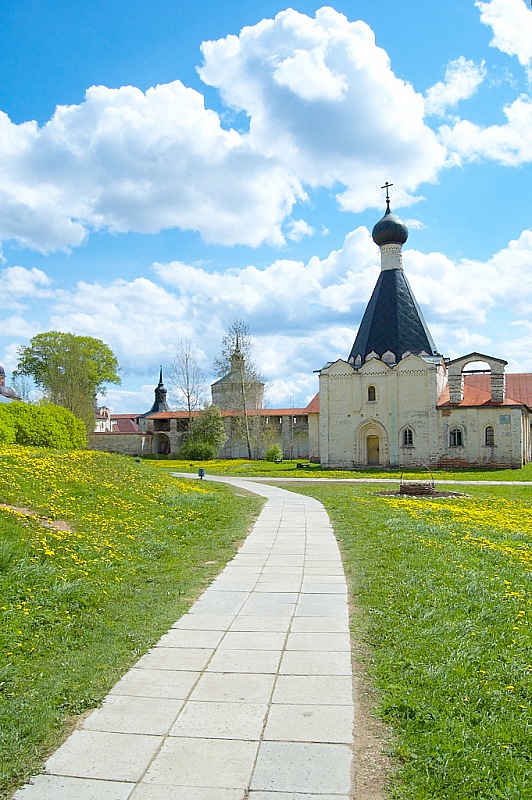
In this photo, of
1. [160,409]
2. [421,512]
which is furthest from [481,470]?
[160,409]

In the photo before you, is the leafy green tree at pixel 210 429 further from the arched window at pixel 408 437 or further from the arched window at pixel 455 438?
the arched window at pixel 455 438

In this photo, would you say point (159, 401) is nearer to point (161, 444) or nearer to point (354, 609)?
point (161, 444)

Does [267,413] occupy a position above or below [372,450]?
above

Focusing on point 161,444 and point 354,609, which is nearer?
point 354,609

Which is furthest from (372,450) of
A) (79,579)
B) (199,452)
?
(79,579)

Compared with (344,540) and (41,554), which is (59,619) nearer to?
(41,554)

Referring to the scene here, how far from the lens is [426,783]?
3285 mm

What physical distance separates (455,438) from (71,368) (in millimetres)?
26192

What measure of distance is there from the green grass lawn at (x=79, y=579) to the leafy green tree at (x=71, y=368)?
28.5 m

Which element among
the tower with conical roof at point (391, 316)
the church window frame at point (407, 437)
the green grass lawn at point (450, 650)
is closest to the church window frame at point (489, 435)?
the church window frame at point (407, 437)

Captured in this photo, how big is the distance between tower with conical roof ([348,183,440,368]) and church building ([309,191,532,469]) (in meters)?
0.06

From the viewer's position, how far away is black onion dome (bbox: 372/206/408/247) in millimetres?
39500

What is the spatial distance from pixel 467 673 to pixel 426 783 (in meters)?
1.38

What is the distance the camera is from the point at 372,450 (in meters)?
38.4
